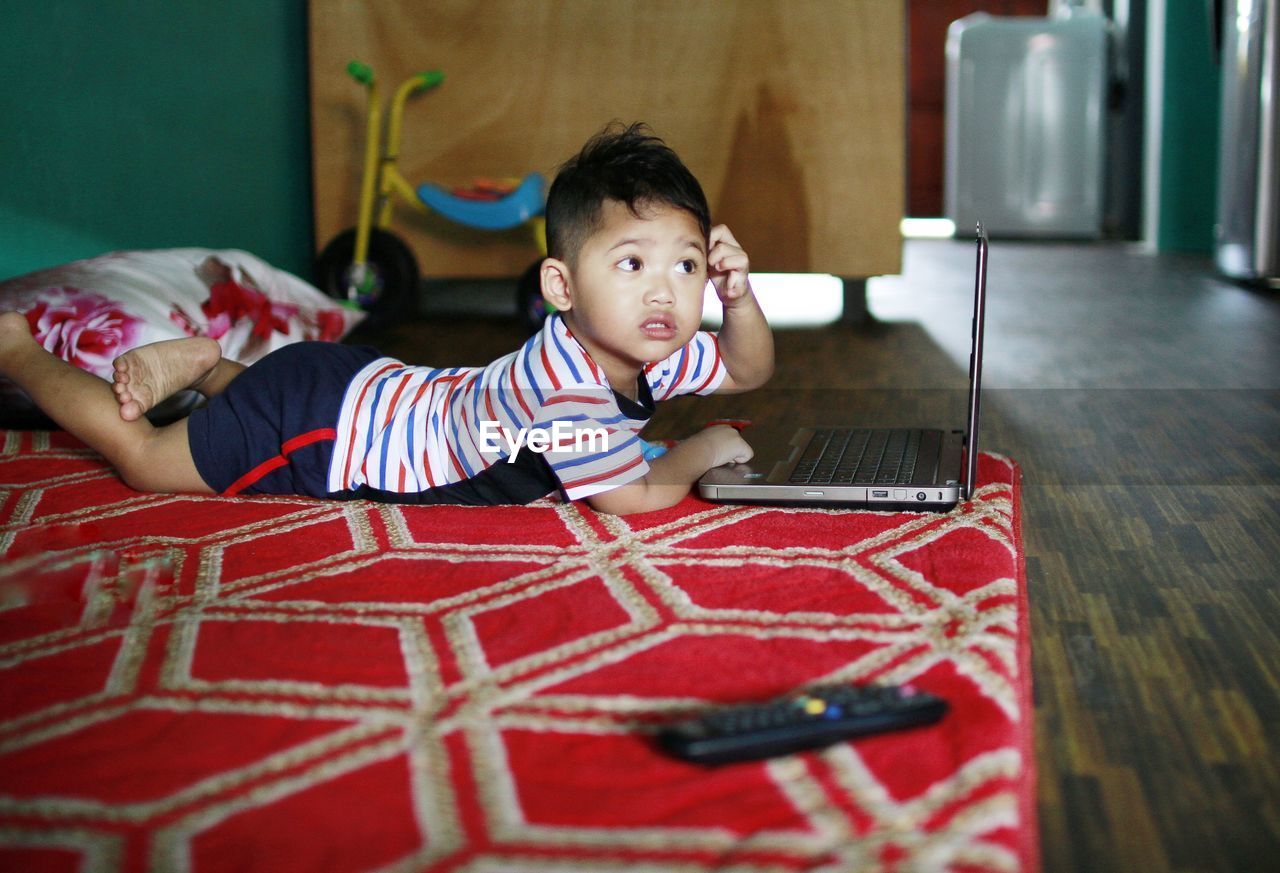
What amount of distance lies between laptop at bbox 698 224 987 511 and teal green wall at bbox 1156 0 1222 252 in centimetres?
330

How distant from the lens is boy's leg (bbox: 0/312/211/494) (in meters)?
1.26

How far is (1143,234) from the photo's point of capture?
456cm

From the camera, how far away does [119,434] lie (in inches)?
49.7

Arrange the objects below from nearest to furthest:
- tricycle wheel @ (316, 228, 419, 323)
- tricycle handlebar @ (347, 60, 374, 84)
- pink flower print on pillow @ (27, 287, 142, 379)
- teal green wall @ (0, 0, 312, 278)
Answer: pink flower print on pillow @ (27, 287, 142, 379) → teal green wall @ (0, 0, 312, 278) → tricycle handlebar @ (347, 60, 374, 84) → tricycle wheel @ (316, 228, 419, 323)

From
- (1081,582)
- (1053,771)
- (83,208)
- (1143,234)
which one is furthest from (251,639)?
(1143,234)

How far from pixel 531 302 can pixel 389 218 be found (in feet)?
1.36

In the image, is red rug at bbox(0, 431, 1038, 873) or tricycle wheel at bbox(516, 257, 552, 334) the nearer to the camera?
red rug at bbox(0, 431, 1038, 873)

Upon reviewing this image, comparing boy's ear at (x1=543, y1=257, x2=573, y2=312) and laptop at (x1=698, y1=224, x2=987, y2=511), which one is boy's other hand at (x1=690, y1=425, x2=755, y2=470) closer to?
laptop at (x1=698, y1=224, x2=987, y2=511)

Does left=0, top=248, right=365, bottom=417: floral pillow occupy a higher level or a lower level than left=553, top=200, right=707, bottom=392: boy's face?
lower

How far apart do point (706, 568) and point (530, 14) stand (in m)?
1.97

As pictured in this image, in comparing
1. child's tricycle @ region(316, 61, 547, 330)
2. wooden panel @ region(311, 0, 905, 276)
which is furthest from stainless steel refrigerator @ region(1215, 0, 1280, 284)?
child's tricycle @ region(316, 61, 547, 330)

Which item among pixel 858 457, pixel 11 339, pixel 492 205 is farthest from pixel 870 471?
pixel 492 205

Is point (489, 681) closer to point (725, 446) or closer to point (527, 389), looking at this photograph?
point (527, 389)

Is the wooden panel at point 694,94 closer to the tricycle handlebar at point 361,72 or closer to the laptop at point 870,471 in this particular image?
the tricycle handlebar at point 361,72
